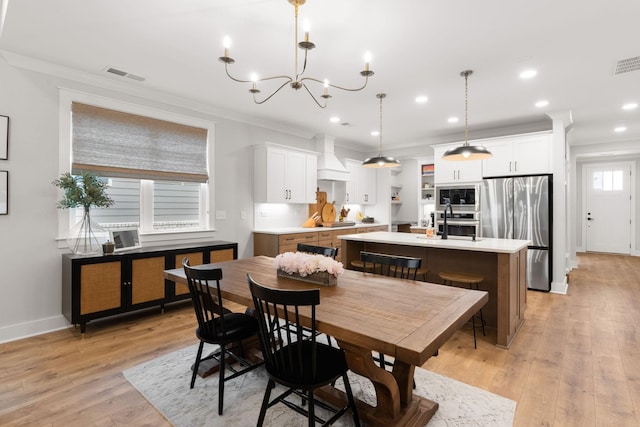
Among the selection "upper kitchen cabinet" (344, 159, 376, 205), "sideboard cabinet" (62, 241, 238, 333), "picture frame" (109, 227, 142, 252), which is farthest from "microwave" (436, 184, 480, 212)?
"picture frame" (109, 227, 142, 252)

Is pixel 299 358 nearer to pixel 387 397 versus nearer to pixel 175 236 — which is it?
pixel 387 397

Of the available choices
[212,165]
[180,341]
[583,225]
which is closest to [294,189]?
[212,165]

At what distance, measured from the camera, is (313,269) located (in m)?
2.25

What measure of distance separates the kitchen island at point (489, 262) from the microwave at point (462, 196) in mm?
1895

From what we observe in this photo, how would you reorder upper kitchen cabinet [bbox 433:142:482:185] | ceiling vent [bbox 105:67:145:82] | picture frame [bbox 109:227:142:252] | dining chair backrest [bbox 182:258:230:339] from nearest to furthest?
1. dining chair backrest [bbox 182:258:230:339]
2. ceiling vent [bbox 105:67:145:82]
3. picture frame [bbox 109:227:142:252]
4. upper kitchen cabinet [bbox 433:142:482:185]

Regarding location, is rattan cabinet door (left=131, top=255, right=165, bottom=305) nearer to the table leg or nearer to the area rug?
the area rug

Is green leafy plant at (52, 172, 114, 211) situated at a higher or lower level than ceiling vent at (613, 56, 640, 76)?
lower

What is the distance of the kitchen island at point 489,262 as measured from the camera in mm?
3029

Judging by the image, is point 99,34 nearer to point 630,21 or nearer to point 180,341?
point 180,341

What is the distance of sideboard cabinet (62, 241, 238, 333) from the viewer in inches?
128

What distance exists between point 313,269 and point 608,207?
9.75m

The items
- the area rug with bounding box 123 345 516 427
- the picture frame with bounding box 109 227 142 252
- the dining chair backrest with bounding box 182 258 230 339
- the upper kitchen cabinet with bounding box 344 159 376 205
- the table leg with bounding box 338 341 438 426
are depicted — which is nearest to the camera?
the table leg with bounding box 338 341 438 426

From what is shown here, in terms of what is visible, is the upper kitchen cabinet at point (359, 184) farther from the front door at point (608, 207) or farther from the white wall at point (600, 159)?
the front door at point (608, 207)

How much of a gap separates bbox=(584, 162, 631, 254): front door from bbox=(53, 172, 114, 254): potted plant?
1077 cm
